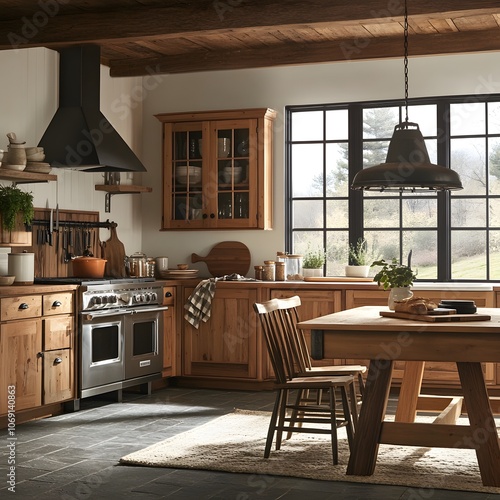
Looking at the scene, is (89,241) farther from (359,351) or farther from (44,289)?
(359,351)

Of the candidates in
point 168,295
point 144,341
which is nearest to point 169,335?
point 168,295

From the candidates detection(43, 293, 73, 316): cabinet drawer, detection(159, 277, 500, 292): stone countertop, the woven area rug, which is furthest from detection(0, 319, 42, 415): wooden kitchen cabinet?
detection(159, 277, 500, 292): stone countertop

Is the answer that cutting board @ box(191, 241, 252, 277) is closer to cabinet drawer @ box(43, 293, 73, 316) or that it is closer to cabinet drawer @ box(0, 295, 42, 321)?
cabinet drawer @ box(43, 293, 73, 316)

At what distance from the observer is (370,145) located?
7684 mm

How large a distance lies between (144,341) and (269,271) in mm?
1266

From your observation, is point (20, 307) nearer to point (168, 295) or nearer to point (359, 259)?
point (168, 295)

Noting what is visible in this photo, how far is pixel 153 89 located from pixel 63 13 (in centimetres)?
207

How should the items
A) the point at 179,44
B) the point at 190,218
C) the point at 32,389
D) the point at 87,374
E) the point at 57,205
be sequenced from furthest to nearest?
the point at 190,218 < the point at 179,44 < the point at 57,205 < the point at 87,374 < the point at 32,389

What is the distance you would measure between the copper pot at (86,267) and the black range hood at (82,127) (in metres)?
0.72

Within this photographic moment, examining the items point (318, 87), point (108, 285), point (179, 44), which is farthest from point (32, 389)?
point (318, 87)

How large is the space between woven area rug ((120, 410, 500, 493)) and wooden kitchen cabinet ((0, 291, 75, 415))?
1.10 meters

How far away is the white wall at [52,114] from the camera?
659 centimetres

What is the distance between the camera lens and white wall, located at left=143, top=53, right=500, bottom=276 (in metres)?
7.36

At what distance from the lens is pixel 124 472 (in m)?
4.44
